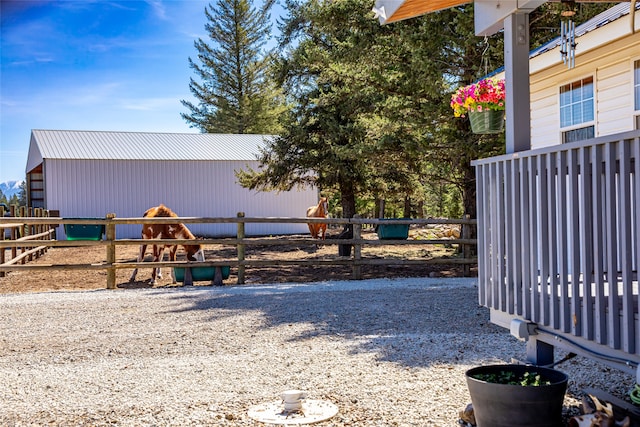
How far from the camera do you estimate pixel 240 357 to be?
5316mm

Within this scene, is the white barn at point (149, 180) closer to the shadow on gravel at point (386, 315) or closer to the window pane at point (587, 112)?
the shadow on gravel at point (386, 315)

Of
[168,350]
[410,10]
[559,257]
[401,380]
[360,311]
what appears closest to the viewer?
[559,257]

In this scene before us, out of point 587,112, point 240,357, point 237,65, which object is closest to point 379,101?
point 587,112

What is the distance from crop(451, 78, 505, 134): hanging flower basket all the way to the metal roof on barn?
17.4 m

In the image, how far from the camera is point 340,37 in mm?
14125

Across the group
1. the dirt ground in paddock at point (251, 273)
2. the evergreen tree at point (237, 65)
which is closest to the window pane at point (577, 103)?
the dirt ground in paddock at point (251, 273)

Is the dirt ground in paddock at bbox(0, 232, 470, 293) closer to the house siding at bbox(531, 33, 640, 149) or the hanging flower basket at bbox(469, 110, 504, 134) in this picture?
the house siding at bbox(531, 33, 640, 149)

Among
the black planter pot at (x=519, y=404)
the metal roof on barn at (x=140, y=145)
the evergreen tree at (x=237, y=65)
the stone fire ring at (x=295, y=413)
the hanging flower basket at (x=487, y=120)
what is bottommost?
the stone fire ring at (x=295, y=413)

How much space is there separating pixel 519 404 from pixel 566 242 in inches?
42.0

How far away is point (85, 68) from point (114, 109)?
13114 millimetres

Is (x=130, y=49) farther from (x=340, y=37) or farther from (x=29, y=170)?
(x=29, y=170)

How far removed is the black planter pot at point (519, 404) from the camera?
3027mm

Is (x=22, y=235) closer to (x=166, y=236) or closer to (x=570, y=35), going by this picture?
(x=166, y=236)

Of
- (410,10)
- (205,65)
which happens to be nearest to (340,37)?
(410,10)
